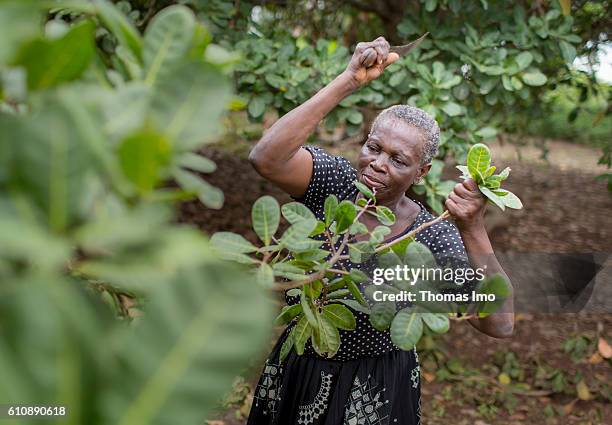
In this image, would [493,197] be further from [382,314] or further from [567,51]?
[567,51]

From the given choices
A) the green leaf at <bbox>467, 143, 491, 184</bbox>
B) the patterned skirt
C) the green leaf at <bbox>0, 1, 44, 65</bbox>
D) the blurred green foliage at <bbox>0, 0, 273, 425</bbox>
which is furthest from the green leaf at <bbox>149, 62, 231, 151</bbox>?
the patterned skirt

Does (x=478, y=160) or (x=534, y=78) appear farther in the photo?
(x=534, y=78)

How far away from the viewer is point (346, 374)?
1.96 meters

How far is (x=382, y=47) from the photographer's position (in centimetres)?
175

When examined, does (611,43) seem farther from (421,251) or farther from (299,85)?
(421,251)

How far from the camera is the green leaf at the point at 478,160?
129 centimetres

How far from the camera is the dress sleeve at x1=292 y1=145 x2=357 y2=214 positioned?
6.21ft

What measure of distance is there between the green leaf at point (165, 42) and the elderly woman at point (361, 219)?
109cm

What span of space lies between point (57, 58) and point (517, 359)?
3.84 metres

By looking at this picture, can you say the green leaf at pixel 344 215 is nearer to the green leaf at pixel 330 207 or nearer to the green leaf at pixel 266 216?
the green leaf at pixel 330 207

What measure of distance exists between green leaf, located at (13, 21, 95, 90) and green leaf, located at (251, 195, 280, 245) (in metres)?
0.50

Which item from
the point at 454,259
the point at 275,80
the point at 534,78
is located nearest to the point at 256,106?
the point at 275,80

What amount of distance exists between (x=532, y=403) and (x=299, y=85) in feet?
6.90

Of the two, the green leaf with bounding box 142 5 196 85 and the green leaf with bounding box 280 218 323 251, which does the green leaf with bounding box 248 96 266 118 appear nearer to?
the green leaf with bounding box 280 218 323 251
